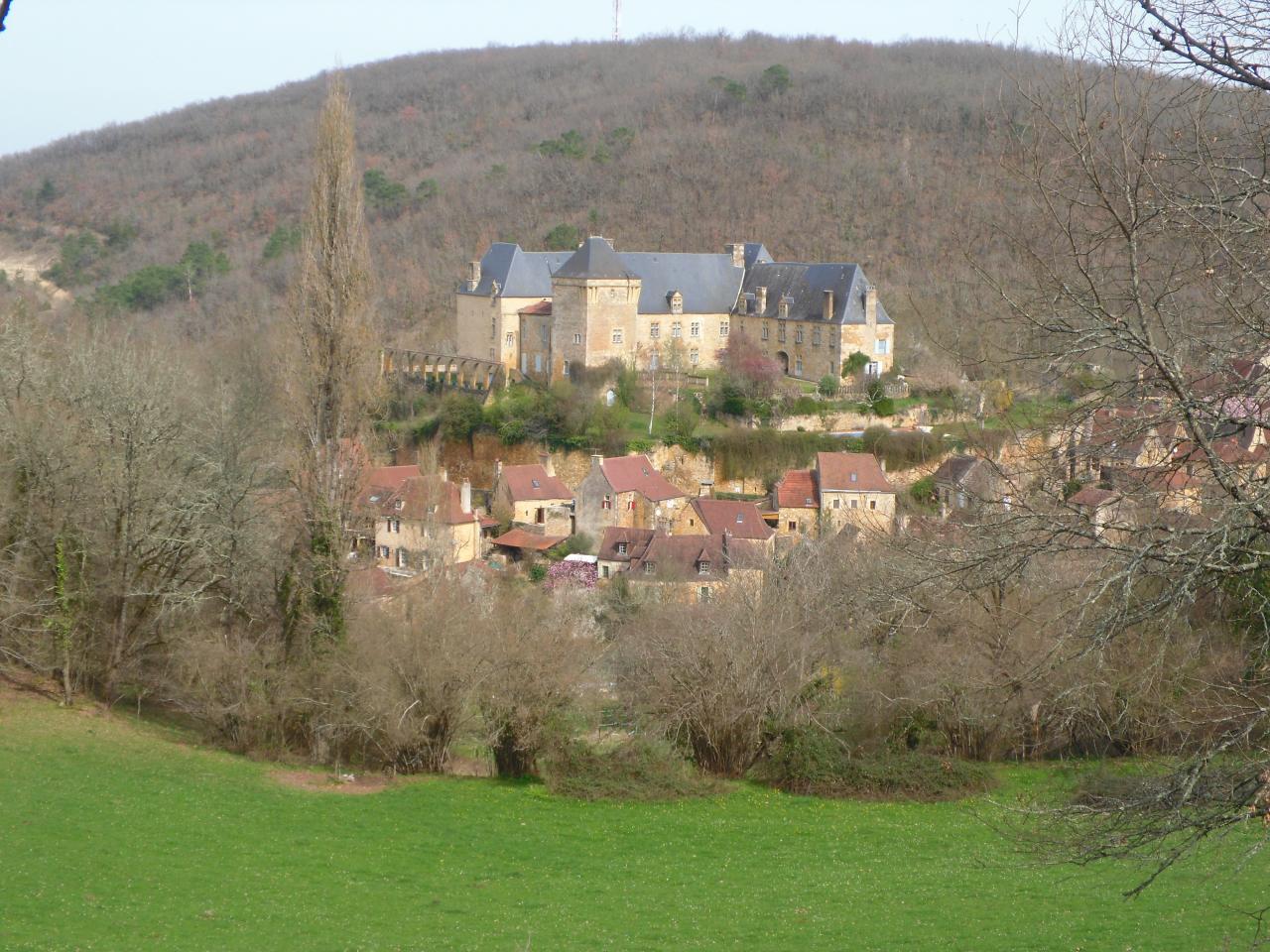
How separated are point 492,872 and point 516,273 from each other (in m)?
31.7

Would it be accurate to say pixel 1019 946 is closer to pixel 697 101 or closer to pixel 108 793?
pixel 108 793

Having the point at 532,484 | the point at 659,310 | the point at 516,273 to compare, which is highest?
the point at 516,273

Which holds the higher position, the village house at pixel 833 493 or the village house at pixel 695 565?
the village house at pixel 833 493

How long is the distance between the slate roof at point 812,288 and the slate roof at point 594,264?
4.27m

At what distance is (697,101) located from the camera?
89938 mm

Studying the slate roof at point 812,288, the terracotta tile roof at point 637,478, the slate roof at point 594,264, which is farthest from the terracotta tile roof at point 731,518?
the slate roof at point 594,264

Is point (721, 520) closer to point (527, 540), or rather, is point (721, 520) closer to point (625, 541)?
point (625, 541)

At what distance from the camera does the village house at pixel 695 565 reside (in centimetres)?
2355

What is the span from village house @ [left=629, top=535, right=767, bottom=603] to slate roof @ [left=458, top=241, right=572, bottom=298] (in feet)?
53.6

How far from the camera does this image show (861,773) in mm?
16859

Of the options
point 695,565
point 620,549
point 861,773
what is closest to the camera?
point 861,773

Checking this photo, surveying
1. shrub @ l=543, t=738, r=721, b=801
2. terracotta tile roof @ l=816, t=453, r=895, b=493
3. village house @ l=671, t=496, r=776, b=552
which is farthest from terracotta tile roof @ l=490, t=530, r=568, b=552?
shrub @ l=543, t=738, r=721, b=801

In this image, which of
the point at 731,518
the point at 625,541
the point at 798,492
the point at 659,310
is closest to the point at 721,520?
the point at 731,518

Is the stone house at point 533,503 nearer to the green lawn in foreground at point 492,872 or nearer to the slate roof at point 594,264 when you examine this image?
the slate roof at point 594,264
